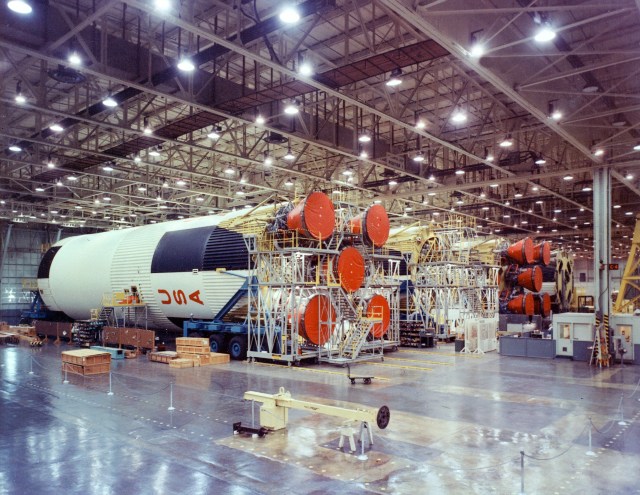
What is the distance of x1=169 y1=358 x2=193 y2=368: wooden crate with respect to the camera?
19.8 metres

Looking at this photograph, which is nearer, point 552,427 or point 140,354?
point 552,427

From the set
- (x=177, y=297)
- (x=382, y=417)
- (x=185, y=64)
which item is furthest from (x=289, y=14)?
(x=177, y=297)

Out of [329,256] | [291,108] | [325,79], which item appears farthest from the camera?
[329,256]

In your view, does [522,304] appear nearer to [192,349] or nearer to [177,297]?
[177,297]

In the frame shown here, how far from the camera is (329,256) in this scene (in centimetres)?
2058

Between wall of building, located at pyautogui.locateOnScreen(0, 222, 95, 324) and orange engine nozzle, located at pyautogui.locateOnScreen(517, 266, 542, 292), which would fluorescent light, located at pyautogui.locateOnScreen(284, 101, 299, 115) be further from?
wall of building, located at pyautogui.locateOnScreen(0, 222, 95, 324)

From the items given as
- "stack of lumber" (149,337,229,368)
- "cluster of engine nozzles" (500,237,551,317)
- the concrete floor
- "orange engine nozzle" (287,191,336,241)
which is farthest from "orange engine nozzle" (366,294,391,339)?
"cluster of engine nozzles" (500,237,551,317)

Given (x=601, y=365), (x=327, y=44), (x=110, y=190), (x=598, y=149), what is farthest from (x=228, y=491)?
(x=110, y=190)

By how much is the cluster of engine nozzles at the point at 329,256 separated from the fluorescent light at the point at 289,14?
823cm

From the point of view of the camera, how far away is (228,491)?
773 cm

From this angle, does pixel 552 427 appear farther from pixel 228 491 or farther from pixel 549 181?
pixel 549 181

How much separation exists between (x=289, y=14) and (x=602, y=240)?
16.9m

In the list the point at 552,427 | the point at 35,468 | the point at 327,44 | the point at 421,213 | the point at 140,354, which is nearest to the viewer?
the point at 35,468

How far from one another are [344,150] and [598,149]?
10216 millimetres
